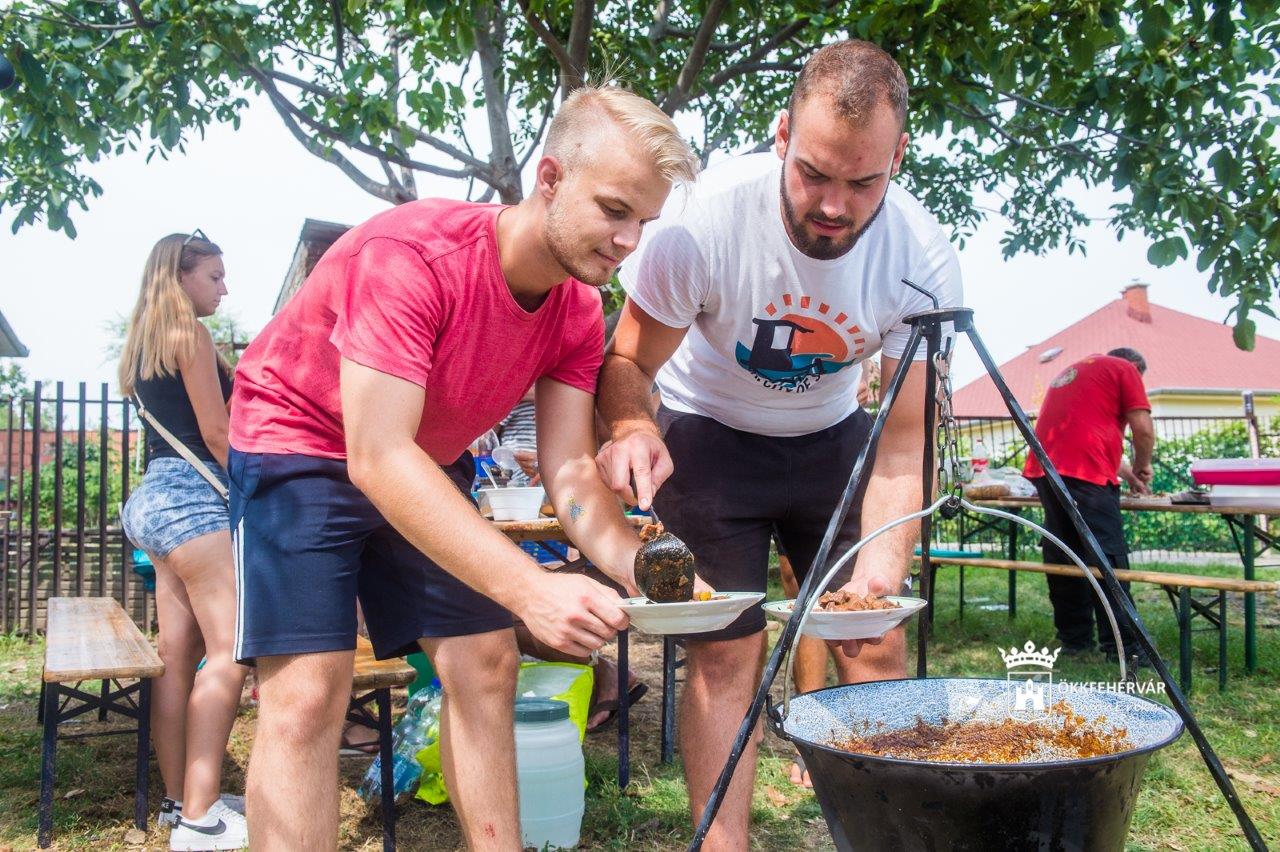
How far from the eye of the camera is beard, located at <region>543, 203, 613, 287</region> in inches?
79.6

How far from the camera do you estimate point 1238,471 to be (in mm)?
5758

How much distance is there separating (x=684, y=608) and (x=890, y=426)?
1278mm

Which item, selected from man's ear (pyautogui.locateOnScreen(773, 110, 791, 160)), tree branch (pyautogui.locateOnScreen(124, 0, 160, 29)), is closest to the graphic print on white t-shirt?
man's ear (pyautogui.locateOnScreen(773, 110, 791, 160))

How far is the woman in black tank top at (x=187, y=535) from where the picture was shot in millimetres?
3141

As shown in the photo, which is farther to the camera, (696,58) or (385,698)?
(696,58)

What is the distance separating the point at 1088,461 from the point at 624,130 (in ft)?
16.3

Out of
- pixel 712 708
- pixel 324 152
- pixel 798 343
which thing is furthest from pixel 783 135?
pixel 324 152

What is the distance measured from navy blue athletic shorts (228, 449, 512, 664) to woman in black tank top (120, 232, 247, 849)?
122cm

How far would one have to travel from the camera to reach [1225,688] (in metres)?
5.09

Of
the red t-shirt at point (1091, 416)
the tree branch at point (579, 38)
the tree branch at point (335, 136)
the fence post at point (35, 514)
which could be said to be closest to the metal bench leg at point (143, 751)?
the tree branch at point (335, 136)

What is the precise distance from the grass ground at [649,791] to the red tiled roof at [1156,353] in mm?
24473

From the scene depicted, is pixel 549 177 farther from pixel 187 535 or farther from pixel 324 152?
pixel 324 152

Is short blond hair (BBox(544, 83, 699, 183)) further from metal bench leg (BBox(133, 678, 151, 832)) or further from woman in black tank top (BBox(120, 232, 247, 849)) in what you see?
metal bench leg (BBox(133, 678, 151, 832))

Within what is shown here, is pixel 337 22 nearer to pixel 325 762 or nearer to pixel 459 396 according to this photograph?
pixel 459 396
